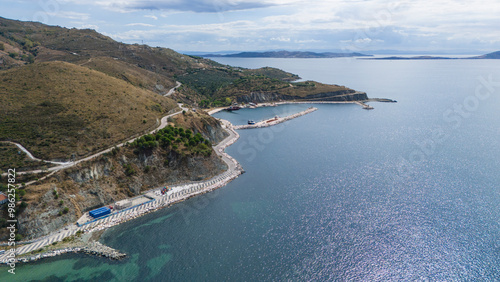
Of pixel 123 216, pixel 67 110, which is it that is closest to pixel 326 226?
pixel 123 216

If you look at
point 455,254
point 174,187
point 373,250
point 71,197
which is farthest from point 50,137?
point 455,254

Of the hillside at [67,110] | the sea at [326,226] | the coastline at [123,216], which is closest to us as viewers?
the sea at [326,226]

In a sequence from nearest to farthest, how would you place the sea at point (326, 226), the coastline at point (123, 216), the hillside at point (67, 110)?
the sea at point (326, 226), the coastline at point (123, 216), the hillside at point (67, 110)

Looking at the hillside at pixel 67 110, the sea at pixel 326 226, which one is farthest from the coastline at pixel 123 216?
the hillside at pixel 67 110

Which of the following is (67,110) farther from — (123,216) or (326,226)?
(326,226)

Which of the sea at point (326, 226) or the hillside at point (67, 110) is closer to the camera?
the sea at point (326, 226)

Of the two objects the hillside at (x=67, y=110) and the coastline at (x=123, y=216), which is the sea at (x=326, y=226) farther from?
the hillside at (x=67, y=110)

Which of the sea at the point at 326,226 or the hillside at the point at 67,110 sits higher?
the hillside at the point at 67,110

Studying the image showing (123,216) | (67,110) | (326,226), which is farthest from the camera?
(67,110)
